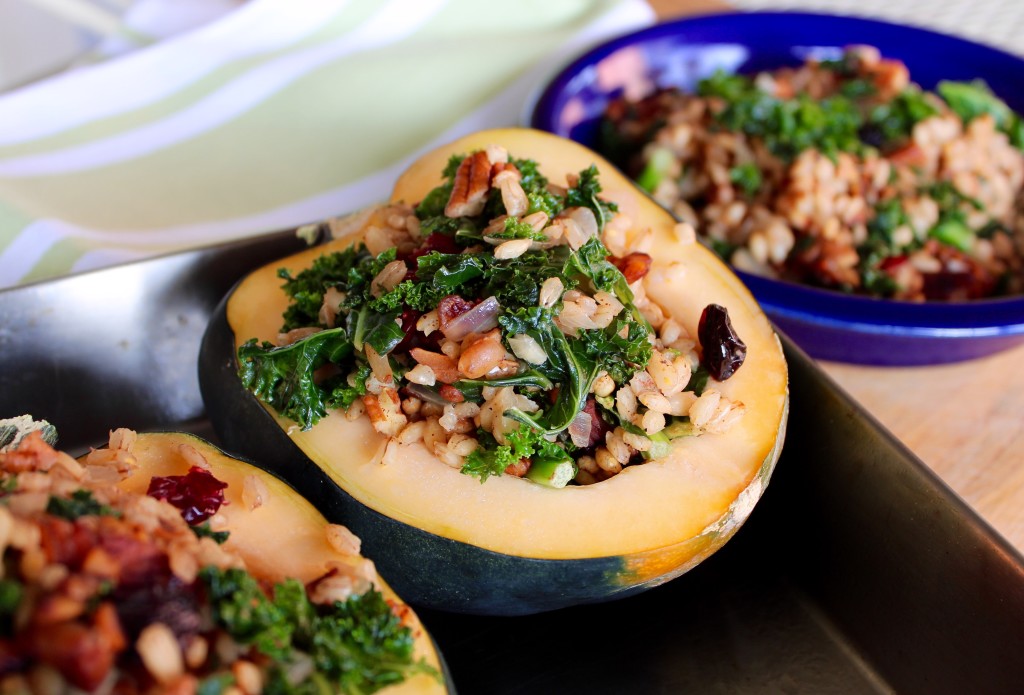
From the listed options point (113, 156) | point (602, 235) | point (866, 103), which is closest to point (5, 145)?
point (113, 156)

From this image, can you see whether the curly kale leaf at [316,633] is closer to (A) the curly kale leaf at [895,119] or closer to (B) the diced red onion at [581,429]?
(B) the diced red onion at [581,429]

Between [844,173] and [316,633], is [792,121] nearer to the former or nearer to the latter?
[844,173]

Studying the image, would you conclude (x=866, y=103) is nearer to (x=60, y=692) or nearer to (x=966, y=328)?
(x=966, y=328)

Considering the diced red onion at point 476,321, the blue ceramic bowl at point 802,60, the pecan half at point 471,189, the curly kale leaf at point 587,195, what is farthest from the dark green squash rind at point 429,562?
the blue ceramic bowl at point 802,60

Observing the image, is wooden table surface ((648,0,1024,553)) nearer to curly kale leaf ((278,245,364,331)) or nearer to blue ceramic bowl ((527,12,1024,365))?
blue ceramic bowl ((527,12,1024,365))

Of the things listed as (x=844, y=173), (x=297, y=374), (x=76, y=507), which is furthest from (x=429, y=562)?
(x=844, y=173)

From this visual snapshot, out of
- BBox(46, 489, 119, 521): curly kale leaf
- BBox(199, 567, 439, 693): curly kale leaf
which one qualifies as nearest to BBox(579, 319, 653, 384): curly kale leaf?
BBox(199, 567, 439, 693): curly kale leaf
